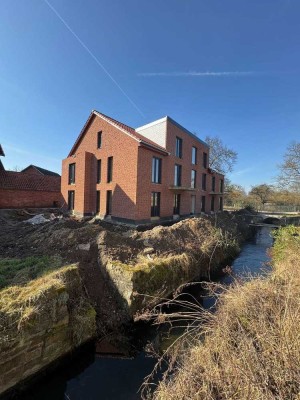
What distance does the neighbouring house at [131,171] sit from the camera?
14.7 m

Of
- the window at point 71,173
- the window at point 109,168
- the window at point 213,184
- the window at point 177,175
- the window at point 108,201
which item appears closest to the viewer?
the window at point 108,201

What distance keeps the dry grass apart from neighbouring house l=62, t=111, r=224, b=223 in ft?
35.7

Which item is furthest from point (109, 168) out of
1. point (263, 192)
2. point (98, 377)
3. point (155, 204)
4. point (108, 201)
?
point (263, 192)

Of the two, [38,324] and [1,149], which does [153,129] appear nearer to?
[1,149]

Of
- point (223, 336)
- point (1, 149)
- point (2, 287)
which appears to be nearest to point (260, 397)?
point (223, 336)

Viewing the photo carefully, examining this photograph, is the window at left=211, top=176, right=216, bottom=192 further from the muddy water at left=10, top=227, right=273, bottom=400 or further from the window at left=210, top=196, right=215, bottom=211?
the muddy water at left=10, top=227, right=273, bottom=400

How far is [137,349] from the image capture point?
5.56 meters

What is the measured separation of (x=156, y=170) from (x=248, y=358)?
14.2m

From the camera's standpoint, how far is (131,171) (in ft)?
47.9

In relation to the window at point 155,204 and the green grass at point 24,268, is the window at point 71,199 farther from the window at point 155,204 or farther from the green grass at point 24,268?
the green grass at point 24,268

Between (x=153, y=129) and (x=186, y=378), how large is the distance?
1734cm

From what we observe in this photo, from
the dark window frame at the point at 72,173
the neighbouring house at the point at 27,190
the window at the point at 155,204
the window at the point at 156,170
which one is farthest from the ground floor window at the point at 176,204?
the neighbouring house at the point at 27,190

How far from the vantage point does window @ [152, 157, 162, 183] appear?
15.9m

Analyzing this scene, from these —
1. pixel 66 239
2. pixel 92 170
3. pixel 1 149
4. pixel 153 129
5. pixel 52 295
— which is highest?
pixel 153 129
